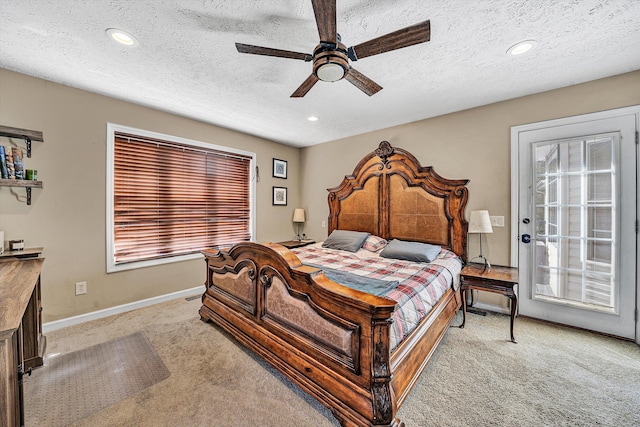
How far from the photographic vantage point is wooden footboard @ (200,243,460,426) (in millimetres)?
Result: 1302

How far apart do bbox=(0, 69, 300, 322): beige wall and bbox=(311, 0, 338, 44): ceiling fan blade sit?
2822 millimetres

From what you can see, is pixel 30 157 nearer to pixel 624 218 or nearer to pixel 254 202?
pixel 254 202

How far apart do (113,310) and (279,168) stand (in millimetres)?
3199

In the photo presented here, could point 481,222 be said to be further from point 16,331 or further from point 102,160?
point 102,160

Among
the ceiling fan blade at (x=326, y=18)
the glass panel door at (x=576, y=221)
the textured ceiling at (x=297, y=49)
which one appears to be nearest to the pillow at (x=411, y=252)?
the glass panel door at (x=576, y=221)

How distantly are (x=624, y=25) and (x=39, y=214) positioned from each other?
5215 millimetres

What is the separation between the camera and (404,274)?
230 cm

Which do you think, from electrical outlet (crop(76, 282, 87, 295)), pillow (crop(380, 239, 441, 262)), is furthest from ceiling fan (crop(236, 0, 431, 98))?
electrical outlet (crop(76, 282, 87, 295))

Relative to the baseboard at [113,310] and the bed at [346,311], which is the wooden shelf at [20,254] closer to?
the baseboard at [113,310]

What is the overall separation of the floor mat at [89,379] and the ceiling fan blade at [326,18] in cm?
262

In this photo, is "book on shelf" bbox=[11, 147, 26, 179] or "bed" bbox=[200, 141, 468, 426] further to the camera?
"book on shelf" bbox=[11, 147, 26, 179]

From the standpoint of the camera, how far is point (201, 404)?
1.58 metres

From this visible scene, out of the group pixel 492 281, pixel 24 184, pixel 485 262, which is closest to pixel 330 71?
pixel 492 281

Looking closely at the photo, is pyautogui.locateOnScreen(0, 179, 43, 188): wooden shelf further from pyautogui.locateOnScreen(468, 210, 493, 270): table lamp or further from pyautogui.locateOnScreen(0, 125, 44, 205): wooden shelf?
pyautogui.locateOnScreen(468, 210, 493, 270): table lamp
